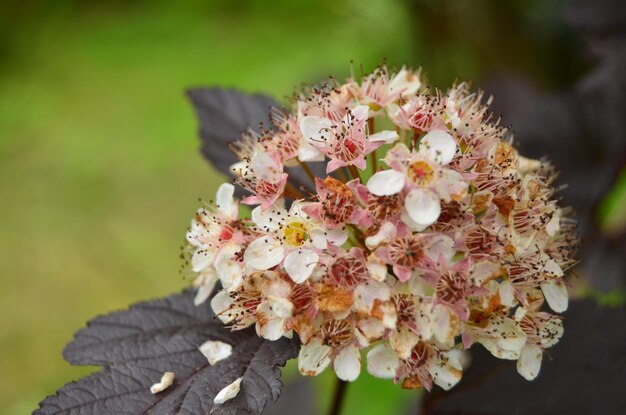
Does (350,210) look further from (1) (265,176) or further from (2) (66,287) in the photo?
(2) (66,287)

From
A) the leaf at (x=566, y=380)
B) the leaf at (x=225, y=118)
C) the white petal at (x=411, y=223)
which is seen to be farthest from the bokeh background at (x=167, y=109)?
the white petal at (x=411, y=223)

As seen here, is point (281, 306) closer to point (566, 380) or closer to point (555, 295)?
point (555, 295)

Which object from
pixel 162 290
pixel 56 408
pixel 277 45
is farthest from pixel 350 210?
pixel 277 45

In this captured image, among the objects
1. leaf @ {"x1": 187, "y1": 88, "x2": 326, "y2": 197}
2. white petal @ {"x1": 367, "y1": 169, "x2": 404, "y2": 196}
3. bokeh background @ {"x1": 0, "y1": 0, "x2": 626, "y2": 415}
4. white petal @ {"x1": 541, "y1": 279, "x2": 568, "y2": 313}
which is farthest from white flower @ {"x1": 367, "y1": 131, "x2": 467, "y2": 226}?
bokeh background @ {"x1": 0, "y1": 0, "x2": 626, "y2": 415}

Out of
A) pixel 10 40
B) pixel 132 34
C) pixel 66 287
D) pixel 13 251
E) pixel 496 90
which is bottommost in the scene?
pixel 496 90

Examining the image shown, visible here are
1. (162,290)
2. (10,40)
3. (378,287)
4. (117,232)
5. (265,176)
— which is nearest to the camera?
(378,287)

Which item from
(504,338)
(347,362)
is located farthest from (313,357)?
(504,338)

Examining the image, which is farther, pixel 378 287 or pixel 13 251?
pixel 13 251
